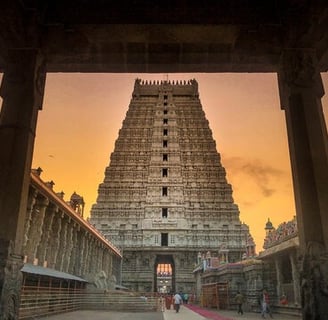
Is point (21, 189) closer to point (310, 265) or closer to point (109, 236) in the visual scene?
point (310, 265)

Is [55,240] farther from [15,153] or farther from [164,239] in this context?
[164,239]

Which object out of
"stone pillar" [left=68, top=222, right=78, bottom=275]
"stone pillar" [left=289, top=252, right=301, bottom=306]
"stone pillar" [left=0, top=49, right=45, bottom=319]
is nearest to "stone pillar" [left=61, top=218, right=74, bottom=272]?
"stone pillar" [left=68, top=222, right=78, bottom=275]

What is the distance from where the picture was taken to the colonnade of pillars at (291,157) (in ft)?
15.5

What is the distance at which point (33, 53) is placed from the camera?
5754 millimetres

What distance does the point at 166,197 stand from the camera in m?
51.7

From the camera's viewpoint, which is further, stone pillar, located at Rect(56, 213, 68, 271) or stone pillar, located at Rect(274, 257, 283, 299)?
stone pillar, located at Rect(56, 213, 68, 271)

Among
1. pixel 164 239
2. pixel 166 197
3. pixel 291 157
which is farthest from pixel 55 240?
pixel 166 197

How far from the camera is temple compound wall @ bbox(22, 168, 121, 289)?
16.6 meters

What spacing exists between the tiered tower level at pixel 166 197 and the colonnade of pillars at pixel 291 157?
39172 mm

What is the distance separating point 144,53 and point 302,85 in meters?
2.71

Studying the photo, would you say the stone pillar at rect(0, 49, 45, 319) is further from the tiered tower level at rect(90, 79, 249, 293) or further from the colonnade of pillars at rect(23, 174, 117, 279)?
the tiered tower level at rect(90, 79, 249, 293)

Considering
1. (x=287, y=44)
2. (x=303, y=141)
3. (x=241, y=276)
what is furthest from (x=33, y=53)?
(x=241, y=276)

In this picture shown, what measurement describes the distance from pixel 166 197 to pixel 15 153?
46.8 meters

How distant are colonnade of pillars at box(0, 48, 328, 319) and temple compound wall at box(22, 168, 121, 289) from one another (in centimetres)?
861
